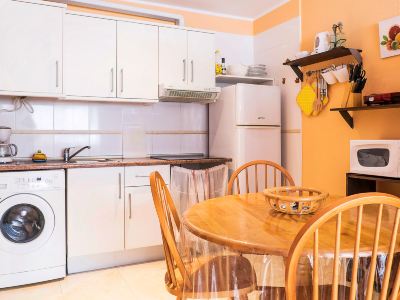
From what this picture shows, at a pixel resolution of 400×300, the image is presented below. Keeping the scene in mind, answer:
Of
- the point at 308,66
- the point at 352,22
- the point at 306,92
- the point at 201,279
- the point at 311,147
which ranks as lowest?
the point at 201,279

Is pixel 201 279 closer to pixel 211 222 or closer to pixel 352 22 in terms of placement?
pixel 211 222

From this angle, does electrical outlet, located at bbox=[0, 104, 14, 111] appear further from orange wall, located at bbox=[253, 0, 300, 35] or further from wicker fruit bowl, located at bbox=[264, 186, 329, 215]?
orange wall, located at bbox=[253, 0, 300, 35]

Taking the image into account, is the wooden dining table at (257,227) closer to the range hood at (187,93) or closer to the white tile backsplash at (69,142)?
the range hood at (187,93)

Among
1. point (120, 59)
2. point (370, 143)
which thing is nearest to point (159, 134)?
point (120, 59)

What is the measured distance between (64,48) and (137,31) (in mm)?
653

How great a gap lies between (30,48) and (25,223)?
1345mm

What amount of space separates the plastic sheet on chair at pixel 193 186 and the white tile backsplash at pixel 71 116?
0.98 meters

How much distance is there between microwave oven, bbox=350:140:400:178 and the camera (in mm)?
2154

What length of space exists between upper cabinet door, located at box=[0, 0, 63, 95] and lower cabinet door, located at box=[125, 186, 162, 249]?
3.44 feet

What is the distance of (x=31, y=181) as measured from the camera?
2.45 m

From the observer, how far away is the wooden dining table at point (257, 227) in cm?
109

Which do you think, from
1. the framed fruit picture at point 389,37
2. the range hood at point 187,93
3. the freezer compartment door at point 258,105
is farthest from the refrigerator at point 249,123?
the framed fruit picture at point 389,37

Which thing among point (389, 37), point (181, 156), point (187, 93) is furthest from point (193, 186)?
point (389, 37)

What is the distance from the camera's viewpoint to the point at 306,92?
10.3ft
